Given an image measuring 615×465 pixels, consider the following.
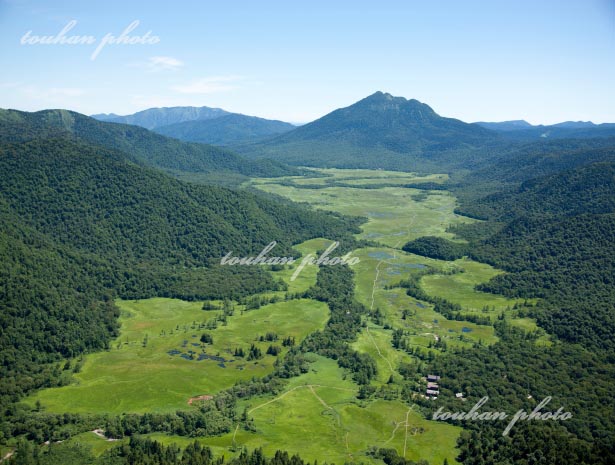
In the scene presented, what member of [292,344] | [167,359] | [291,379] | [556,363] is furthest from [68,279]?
[556,363]

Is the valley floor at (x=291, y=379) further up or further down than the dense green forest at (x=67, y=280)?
further down

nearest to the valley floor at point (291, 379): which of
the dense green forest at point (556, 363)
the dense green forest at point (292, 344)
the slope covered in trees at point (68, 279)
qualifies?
the dense green forest at point (292, 344)

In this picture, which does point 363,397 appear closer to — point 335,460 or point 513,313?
point 335,460

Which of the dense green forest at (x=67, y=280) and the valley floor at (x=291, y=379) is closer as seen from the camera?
the valley floor at (x=291, y=379)

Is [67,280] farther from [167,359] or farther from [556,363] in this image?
[556,363]

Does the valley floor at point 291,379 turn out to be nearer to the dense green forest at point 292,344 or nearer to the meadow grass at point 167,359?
the meadow grass at point 167,359

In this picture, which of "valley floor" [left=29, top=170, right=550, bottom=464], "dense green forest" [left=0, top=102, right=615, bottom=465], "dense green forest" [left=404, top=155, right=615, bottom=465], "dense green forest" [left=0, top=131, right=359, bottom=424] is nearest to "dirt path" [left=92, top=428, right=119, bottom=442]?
"dense green forest" [left=0, top=102, right=615, bottom=465]

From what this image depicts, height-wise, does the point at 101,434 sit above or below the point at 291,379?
above

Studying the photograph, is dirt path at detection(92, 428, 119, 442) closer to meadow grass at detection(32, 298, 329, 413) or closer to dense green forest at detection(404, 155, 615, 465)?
meadow grass at detection(32, 298, 329, 413)

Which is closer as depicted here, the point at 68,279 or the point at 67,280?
the point at 67,280

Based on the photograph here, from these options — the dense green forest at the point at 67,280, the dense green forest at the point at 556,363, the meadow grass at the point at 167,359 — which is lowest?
the dense green forest at the point at 556,363

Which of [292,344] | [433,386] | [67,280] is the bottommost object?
[433,386]
